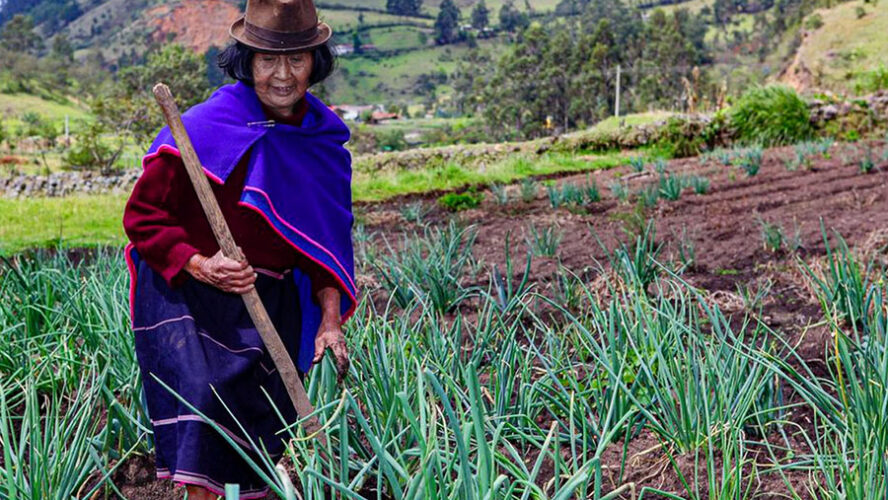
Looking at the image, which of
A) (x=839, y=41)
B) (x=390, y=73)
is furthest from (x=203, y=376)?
(x=390, y=73)

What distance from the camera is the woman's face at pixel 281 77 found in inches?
74.3

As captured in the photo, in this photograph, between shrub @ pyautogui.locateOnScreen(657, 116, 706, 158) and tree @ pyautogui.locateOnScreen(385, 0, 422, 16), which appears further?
tree @ pyautogui.locateOnScreen(385, 0, 422, 16)

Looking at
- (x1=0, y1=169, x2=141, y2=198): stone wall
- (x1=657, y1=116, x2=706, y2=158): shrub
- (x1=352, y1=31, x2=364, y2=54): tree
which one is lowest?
(x1=352, y1=31, x2=364, y2=54): tree

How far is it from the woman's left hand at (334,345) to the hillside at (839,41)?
126ft

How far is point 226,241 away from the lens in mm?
1735

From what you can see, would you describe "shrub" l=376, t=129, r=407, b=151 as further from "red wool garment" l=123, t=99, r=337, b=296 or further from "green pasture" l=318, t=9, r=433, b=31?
"green pasture" l=318, t=9, r=433, b=31

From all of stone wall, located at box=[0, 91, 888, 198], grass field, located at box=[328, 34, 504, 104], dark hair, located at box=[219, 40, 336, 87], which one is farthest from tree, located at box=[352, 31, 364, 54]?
dark hair, located at box=[219, 40, 336, 87]

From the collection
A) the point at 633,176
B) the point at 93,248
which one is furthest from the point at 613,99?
the point at 93,248

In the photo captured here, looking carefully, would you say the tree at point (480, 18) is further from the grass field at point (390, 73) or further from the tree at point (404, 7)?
the tree at point (404, 7)

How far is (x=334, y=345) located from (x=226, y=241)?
390 mm

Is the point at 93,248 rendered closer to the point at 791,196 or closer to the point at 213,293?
the point at 213,293

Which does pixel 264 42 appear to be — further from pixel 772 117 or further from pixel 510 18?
pixel 510 18

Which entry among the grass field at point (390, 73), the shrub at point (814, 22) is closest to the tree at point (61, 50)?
the grass field at point (390, 73)

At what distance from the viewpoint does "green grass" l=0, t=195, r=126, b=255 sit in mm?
6695
